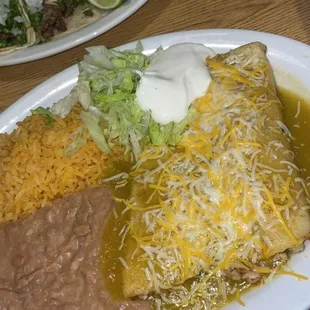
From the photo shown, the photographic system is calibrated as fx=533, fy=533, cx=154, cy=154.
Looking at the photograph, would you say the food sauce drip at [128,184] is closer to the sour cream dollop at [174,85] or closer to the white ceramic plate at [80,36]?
the sour cream dollop at [174,85]

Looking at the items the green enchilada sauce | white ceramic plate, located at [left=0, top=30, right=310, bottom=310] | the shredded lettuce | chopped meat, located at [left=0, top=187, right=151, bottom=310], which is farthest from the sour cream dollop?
the green enchilada sauce

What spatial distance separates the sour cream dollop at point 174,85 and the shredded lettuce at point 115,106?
0.04 meters

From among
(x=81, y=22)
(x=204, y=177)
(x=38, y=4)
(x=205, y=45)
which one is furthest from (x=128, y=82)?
(x=38, y=4)

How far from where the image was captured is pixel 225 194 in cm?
199

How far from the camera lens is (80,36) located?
2.95 metres

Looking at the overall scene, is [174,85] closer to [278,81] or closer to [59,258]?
[278,81]

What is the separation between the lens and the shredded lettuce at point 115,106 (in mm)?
2400

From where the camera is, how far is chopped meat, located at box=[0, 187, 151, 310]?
211cm

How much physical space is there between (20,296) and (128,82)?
1058 mm

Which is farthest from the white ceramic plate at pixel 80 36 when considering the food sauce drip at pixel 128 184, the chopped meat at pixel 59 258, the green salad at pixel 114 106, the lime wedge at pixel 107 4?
the chopped meat at pixel 59 258

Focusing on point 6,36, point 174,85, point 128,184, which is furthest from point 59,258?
point 6,36

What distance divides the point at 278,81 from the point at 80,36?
3.71 ft

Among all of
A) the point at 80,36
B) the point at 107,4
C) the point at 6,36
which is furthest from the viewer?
the point at 6,36

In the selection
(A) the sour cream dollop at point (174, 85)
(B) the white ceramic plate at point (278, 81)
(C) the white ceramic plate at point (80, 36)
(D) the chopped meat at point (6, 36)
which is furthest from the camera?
(D) the chopped meat at point (6, 36)
